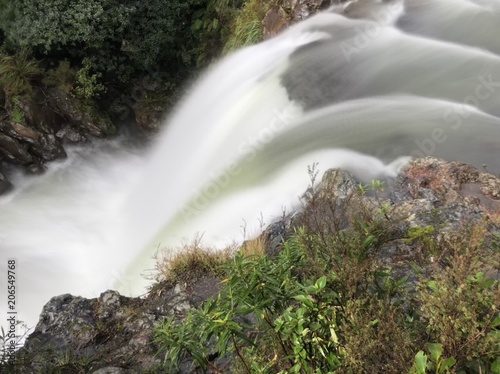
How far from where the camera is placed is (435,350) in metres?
1.97

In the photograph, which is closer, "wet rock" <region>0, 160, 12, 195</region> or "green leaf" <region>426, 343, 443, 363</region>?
"green leaf" <region>426, 343, 443, 363</region>

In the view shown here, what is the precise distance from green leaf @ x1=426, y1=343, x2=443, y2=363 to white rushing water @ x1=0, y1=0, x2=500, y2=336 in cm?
348

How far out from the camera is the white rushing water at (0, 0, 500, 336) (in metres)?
5.89

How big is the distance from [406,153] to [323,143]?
1.08 metres

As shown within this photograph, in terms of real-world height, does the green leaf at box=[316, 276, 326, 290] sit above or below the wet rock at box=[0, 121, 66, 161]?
below

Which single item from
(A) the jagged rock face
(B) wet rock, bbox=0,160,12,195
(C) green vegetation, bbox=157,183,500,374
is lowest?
(C) green vegetation, bbox=157,183,500,374

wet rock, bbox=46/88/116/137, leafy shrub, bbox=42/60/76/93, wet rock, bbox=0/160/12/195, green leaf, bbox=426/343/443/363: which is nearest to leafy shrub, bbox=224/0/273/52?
wet rock, bbox=46/88/116/137

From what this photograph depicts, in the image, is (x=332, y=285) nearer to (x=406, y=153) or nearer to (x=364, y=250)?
(x=364, y=250)

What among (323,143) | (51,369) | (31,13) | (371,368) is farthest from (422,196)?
(31,13)

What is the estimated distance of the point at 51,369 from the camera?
3863 mm
